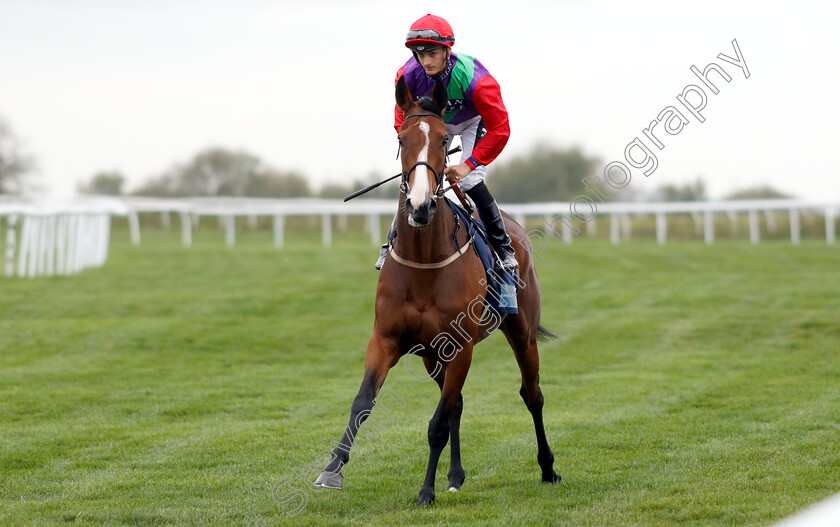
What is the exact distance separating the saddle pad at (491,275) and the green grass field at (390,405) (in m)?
1.11

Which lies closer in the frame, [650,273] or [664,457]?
[664,457]

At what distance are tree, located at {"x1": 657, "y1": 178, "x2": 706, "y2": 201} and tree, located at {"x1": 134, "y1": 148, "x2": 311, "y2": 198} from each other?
57.1 ft

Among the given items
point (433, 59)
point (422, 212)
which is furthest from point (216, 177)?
point (422, 212)

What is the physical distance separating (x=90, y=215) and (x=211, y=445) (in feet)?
46.3

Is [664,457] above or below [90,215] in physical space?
below

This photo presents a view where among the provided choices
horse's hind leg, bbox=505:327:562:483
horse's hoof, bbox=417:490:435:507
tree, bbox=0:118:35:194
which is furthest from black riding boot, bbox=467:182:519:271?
tree, bbox=0:118:35:194

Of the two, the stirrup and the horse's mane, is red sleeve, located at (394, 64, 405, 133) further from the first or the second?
the stirrup

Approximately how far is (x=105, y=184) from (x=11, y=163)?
9.31 m

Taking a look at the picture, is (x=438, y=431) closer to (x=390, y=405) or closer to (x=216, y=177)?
(x=390, y=405)

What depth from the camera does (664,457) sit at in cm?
597

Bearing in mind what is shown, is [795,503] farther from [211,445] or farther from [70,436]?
[70,436]

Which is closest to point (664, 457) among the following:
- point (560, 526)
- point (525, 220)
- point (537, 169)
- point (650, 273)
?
point (560, 526)

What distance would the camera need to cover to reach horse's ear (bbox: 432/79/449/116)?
494 cm

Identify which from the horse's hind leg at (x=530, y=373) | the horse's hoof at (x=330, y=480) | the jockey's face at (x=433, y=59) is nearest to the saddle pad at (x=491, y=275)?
the horse's hind leg at (x=530, y=373)
